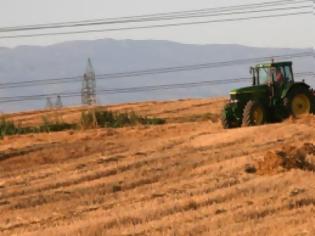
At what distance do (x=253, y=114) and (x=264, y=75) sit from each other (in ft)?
5.21

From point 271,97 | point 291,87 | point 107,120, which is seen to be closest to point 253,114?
point 271,97

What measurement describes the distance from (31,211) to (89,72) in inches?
2087

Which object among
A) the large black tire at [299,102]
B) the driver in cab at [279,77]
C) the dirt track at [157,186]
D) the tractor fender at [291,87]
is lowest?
the dirt track at [157,186]

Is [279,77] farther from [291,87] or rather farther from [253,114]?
[253,114]

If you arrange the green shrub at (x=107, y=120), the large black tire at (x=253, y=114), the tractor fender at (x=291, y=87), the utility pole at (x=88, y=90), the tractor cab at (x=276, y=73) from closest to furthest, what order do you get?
the large black tire at (x=253, y=114)
the tractor fender at (x=291, y=87)
the tractor cab at (x=276, y=73)
the green shrub at (x=107, y=120)
the utility pole at (x=88, y=90)

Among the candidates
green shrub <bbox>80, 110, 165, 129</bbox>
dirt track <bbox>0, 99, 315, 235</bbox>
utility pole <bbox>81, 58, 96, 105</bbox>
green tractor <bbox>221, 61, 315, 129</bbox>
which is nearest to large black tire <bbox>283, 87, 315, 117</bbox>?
green tractor <bbox>221, 61, 315, 129</bbox>

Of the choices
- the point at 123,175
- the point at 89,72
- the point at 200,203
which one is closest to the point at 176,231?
the point at 200,203

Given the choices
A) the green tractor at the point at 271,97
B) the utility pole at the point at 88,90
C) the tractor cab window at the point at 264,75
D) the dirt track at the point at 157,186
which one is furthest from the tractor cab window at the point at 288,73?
the utility pole at the point at 88,90

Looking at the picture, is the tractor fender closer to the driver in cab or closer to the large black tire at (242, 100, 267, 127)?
the driver in cab

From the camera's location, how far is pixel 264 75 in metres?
23.6

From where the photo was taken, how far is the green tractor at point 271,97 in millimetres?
22969

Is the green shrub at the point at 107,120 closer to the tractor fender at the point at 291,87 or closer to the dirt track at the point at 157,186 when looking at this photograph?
the dirt track at the point at 157,186

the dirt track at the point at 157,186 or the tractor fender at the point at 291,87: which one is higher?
the tractor fender at the point at 291,87

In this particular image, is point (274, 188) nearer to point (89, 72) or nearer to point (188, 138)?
point (188, 138)
